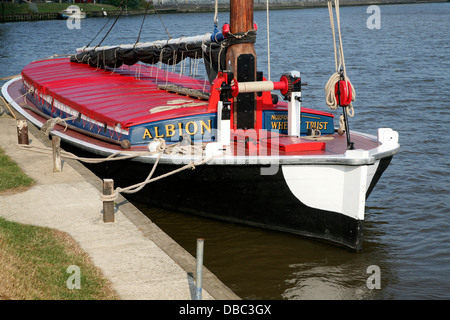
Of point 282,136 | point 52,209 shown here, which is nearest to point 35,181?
point 52,209

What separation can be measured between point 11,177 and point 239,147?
14.0 feet

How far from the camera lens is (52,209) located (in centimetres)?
1041

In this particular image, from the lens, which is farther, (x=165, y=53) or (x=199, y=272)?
(x=165, y=53)

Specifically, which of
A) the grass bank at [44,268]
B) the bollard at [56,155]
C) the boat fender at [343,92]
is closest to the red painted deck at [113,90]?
the bollard at [56,155]

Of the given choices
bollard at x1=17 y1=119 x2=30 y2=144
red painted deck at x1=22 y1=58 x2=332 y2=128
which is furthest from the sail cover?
bollard at x1=17 y1=119 x2=30 y2=144

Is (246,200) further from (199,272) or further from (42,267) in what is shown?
(199,272)

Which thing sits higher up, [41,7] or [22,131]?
[41,7]

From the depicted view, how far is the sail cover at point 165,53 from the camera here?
13609 millimetres

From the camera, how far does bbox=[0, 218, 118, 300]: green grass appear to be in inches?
292

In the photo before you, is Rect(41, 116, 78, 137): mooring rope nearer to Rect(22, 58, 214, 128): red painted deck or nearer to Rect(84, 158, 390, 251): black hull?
Rect(22, 58, 214, 128): red painted deck

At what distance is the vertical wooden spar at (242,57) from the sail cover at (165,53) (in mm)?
685

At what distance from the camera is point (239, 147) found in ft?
37.7

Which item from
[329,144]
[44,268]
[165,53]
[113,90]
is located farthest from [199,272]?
[113,90]

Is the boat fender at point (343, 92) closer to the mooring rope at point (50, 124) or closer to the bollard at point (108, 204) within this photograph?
the bollard at point (108, 204)
